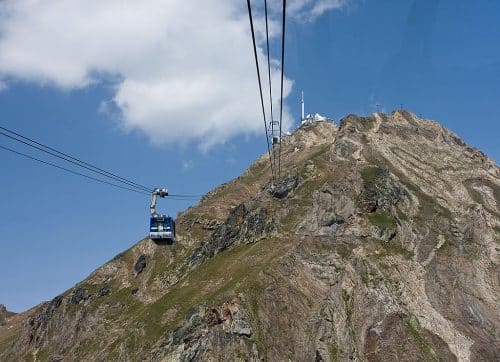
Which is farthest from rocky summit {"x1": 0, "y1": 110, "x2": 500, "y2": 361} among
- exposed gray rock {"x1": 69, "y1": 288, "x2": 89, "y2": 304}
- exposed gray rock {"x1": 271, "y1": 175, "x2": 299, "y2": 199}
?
exposed gray rock {"x1": 69, "y1": 288, "x2": 89, "y2": 304}

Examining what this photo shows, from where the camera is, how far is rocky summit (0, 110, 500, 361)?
10688 cm

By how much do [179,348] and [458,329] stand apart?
60605 mm

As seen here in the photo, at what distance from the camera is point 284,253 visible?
124938 mm

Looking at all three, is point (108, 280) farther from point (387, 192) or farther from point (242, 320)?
point (387, 192)

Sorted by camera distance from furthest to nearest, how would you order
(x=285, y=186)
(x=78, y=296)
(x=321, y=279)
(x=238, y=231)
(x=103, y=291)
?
1. (x=78, y=296)
2. (x=103, y=291)
3. (x=285, y=186)
4. (x=238, y=231)
5. (x=321, y=279)

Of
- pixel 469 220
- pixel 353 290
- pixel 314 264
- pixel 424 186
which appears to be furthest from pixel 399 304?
pixel 424 186

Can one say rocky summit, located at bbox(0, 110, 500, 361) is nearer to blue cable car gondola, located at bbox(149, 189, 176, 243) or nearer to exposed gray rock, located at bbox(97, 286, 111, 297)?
exposed gray rock, located at bbox(97, 286, 111, 297)

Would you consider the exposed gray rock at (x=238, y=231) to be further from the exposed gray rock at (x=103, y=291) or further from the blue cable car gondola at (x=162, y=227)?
the blue cable car gondola at (x=162, y=227)

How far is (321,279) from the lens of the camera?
121 meters

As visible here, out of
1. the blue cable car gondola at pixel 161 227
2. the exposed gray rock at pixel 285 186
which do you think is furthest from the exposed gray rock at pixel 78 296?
the exposed gray rock at pixel 285 186

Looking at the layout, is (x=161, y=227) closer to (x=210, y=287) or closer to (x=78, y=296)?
(x=210, y=287)

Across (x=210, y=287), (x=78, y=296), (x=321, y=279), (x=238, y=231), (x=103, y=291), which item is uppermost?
(x=238, y=231)

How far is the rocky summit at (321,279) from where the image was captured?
351 feet

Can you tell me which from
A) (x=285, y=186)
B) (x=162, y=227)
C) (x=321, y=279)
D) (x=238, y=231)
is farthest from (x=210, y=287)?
(x=285, y=186)
